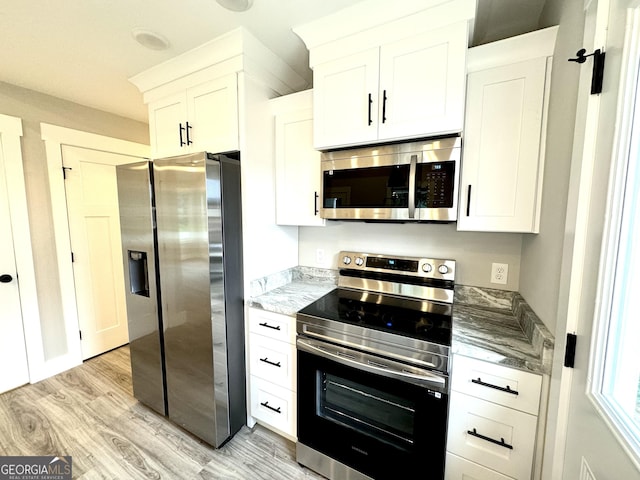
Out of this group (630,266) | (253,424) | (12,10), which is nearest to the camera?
(630,266)

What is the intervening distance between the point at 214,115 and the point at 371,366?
5.61 feet

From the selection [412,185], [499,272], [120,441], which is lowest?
[120,441]

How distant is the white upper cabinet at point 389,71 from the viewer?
1193mm

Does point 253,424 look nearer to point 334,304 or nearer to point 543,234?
point 334,304

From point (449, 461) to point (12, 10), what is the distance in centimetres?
300

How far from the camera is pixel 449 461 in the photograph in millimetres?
1187

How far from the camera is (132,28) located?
1.44 m

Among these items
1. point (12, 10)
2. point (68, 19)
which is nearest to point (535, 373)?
point (68, 19)

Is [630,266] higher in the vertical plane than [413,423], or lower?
higher

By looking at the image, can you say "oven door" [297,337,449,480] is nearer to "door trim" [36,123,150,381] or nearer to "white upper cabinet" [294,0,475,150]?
"white upper cabinet" [294,0,475,150]

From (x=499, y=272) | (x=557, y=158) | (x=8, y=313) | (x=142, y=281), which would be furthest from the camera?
(x=8, y=313)

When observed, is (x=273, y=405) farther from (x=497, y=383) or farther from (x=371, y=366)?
(x=497, y=383)

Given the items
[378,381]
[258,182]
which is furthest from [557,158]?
[258,182]

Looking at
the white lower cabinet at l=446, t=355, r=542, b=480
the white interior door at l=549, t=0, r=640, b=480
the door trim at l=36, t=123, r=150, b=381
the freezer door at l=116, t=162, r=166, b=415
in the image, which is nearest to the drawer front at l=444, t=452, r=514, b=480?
the white lower cabinet at l=446, t=355, r=542, b=480
